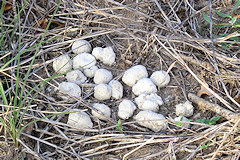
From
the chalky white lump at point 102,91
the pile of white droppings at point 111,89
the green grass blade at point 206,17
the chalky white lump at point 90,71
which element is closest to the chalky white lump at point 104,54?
the pile of white droppings at point 111,89

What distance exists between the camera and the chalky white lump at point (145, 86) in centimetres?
260

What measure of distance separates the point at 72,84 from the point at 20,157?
28.7 inches

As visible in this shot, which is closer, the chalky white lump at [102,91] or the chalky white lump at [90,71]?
the chalky white lump at [102,91]

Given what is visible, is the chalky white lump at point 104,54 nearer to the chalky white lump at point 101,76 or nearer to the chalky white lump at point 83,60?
the chalky white lump at point 83,60

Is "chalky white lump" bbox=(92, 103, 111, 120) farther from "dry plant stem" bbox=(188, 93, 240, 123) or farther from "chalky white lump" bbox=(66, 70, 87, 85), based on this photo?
"dry plant stem" bbox=(188, 93, 240, 123)

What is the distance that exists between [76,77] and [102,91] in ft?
0.97

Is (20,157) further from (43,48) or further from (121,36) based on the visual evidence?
(121,36)

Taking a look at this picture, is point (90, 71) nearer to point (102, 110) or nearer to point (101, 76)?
point (101, 76)

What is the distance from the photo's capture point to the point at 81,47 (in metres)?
2.91

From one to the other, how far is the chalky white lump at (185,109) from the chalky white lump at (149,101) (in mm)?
165

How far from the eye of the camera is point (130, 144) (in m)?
2.27

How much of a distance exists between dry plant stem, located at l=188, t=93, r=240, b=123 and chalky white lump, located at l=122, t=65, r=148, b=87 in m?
0.43

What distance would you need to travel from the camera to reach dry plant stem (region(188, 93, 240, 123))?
7.22ft

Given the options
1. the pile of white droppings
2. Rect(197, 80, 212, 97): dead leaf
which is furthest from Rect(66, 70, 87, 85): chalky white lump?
Rect(197, 80, 212, 97): dead leaf
